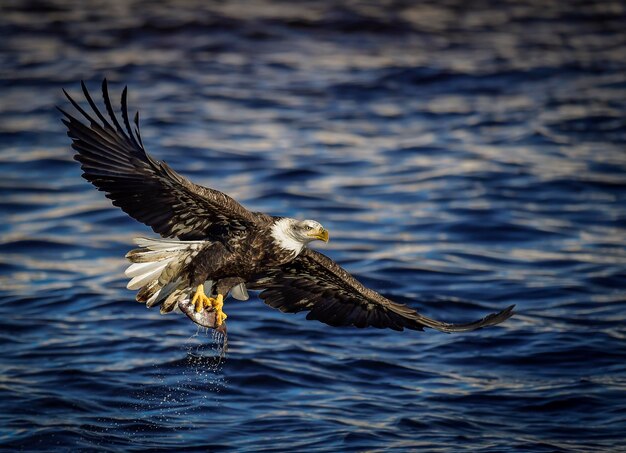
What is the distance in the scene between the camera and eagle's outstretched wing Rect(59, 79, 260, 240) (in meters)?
6.74

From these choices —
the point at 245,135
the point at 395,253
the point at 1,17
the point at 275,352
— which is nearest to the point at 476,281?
the point at 395,253

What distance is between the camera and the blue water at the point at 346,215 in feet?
29.0

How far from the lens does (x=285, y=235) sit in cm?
732

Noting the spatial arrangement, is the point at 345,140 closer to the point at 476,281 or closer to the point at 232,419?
the point at 476,281

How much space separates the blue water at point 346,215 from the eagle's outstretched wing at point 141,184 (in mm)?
1960

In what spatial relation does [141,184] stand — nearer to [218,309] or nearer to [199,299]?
[199,299]

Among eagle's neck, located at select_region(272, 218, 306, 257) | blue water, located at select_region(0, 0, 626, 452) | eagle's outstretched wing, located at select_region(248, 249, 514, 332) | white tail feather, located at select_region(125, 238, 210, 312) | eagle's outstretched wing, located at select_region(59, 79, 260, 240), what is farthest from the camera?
blue water, located at select_region(0, 0, 626, 452)

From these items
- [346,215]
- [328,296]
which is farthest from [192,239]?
[346,215]

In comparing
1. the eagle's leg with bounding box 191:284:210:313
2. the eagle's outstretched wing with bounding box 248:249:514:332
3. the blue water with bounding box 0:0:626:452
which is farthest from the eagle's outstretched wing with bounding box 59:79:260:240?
the blue water with bounding box 0:0:626:452

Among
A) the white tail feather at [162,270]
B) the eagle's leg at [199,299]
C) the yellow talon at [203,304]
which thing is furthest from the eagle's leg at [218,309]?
the white tail feather at [162,270]

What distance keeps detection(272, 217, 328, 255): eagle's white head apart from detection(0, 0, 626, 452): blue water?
1771mm

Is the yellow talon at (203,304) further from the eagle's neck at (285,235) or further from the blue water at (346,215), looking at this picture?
the blue water at (346,215)

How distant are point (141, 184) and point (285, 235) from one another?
105 centimetres

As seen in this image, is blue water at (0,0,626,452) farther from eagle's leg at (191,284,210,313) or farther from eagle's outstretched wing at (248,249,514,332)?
eagle's leg at (191,284,210,313)
